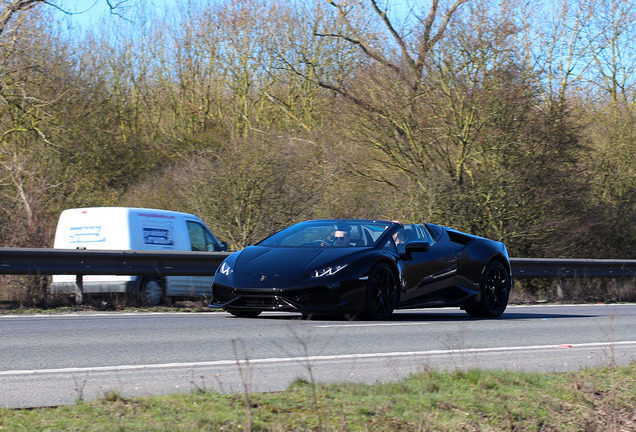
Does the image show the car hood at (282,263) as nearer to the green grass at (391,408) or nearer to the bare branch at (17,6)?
the green grass at (391,408)

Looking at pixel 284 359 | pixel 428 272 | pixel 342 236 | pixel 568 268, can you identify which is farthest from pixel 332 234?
pixel 568 268

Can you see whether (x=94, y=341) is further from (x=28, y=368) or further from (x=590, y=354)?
(x=590, y=354)

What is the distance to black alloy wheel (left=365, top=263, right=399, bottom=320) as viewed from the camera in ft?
34.9

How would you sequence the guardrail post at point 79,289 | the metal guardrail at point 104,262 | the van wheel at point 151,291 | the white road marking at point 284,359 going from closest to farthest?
the white road marking at point 284,359 → the metal guardrail at point 104,262 → the guardrail post at point 79,289 → the van wheel at point 151,291

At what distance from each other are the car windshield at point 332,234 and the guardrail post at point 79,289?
12.0 ft

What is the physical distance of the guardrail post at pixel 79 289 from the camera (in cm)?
1355

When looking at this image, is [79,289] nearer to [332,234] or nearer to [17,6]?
[332,234]

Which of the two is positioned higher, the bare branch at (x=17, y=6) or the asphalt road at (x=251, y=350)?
the bare branch at (x=17, y=6)

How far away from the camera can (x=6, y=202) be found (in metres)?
19.7

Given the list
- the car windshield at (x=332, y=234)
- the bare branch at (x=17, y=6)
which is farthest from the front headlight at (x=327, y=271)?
the bare branch at (x=17, y=6)

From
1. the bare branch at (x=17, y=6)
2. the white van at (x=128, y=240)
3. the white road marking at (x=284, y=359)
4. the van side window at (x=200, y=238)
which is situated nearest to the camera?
the white road marking at (x=284, y=359)

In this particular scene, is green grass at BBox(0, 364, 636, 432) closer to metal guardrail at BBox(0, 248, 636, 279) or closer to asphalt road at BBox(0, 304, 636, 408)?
asphalt road at BBox(0, 304, 636, 408)

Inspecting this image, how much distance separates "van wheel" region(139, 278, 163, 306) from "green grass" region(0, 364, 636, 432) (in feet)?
28.5

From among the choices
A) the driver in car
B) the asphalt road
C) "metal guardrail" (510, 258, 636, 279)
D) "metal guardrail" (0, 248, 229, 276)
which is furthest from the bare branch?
the driver in car
